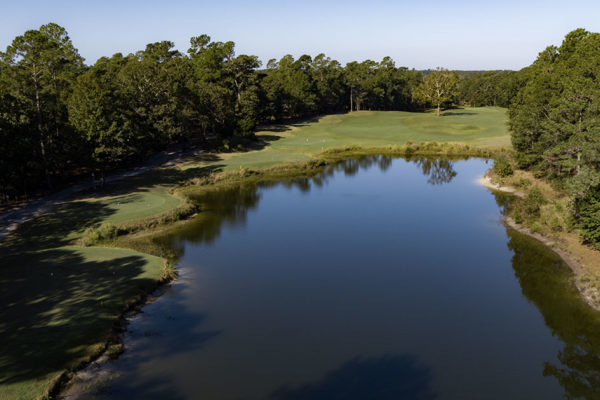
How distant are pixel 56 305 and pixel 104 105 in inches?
1204

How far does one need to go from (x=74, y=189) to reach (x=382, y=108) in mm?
128142

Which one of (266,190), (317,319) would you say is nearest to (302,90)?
(266,190)

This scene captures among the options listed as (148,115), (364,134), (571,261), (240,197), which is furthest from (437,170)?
(148,115)

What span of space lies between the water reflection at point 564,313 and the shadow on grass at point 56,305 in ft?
73.6

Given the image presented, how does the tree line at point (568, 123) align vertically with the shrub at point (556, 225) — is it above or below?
above

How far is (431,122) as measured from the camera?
10962 cm

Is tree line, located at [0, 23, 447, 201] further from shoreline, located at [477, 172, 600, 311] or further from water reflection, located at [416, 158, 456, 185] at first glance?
shoreline, located at [477, 172, 600, 311]

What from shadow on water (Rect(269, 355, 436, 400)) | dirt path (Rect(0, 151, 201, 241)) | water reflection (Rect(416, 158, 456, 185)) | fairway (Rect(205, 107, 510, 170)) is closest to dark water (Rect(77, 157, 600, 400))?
shadow on water (Rect(269, 355, 436, 400))

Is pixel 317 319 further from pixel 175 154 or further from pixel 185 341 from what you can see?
pixel 175 154

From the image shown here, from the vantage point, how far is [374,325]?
2233 cm

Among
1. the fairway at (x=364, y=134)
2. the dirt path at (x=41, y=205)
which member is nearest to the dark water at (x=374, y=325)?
the dirt path at (x=41, y=205)

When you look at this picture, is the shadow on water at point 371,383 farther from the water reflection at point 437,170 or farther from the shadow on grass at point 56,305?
the water reflection at point 437,170

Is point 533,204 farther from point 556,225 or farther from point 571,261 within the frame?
point 571,261

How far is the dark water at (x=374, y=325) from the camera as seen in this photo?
59.1ft
